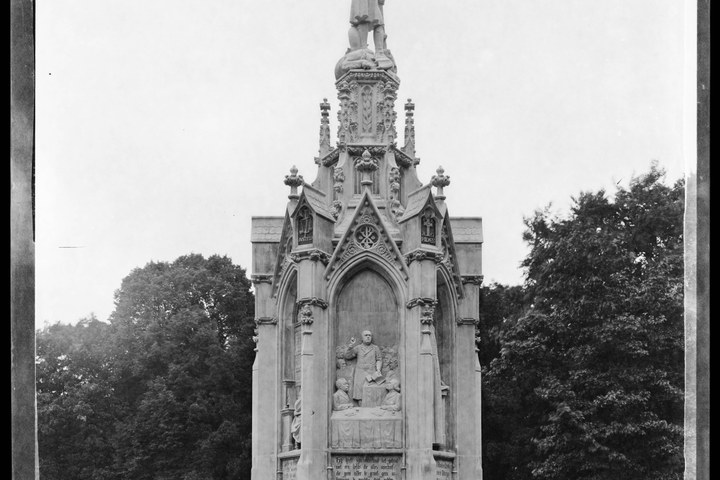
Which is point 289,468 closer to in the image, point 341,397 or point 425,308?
point 341,397

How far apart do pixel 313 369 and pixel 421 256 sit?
2082mm

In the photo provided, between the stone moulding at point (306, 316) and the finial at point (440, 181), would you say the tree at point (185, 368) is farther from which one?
the finial at point (440, 181)

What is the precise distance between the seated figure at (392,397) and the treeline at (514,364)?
12.7m

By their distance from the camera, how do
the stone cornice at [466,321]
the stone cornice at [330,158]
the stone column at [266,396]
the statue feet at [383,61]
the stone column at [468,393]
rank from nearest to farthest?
the stone column at [468,393], the stone column at [266,396], the stone cornice at [466,321], the statue feet at [383,61], the stone cornice at [330,158]

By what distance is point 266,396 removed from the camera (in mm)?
16844

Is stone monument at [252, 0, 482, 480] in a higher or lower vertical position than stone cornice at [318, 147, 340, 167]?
lower

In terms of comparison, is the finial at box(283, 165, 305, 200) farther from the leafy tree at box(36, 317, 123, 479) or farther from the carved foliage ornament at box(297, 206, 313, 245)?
the leafy tree at box(36, 317, 123, 479)

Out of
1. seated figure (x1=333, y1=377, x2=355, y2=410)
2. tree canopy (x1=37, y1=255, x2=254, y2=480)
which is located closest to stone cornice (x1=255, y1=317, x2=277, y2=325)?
seated figure (x1=333, y1=377, x2=355, y2=410)

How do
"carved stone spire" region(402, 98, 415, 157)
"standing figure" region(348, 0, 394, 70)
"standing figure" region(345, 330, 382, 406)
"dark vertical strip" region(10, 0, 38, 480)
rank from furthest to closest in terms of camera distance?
1. "carved stone spire" region(402, 98, 415, 157)
2. "standing figure" region(348, 0, 394, 70)
3. "standing figure" region(345, 330, 382, 406)
4. "dark vertical strip" region(10, 0, 38, 480)

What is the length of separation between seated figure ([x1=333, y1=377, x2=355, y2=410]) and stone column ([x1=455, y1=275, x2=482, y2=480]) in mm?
1826

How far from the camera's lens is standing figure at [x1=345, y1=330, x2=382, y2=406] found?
15.7 m

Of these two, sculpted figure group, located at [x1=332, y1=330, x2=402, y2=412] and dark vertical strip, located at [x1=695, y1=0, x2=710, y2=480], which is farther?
sculpted figure group, located at [x1=332, y1=330, x2=402, y2=412]

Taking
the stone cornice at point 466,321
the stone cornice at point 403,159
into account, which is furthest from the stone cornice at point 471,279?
the stone cornice at point 403,159

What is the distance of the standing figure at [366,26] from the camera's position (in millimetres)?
17484
